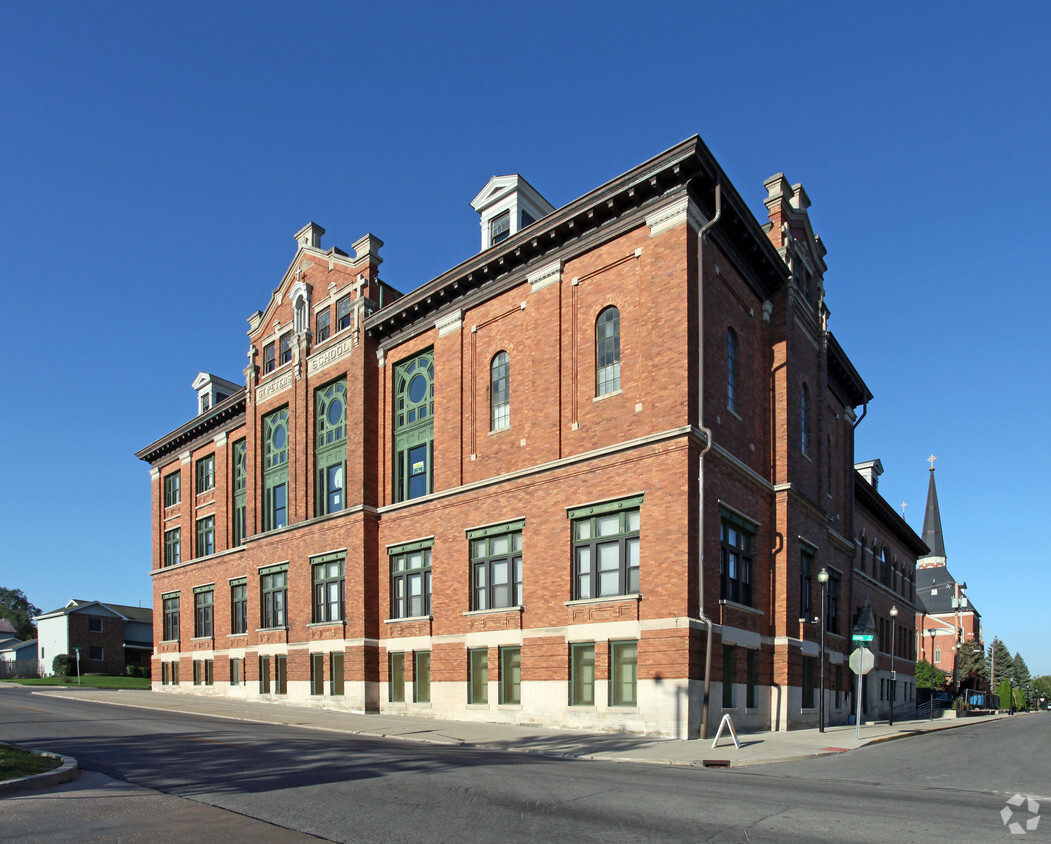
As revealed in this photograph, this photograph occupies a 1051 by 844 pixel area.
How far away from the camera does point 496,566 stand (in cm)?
2784

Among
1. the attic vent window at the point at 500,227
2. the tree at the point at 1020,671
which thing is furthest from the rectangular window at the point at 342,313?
the tree at the point at 1020,671

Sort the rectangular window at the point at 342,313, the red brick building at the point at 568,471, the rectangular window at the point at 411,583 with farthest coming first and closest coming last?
the rectangular window at the point at 342,313 → the rectangular window at the point at 411,583 → the red brick building at the point at 568,471

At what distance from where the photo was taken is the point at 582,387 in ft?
85.5

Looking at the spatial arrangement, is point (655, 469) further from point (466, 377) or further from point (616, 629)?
point (466, 377)

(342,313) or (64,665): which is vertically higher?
(342,313)

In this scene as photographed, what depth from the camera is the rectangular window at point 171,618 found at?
48.6 meters

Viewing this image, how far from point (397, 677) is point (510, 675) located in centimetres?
659

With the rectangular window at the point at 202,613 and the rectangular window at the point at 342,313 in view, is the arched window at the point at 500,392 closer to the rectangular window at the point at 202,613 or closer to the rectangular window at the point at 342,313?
the rectangular window at the point at 342,313

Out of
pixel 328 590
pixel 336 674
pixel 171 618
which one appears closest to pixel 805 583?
pixel 336 674

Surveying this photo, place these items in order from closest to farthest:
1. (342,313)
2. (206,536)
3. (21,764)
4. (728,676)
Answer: (21,764) → (728,676) → (342,313) → (206,536)

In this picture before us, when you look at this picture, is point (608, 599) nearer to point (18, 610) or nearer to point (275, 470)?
point (275, 470)

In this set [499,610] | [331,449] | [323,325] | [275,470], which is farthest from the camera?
[275,470]

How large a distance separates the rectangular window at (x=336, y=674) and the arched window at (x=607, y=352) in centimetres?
1591

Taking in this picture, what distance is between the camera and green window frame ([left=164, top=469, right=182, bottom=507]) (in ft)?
166
